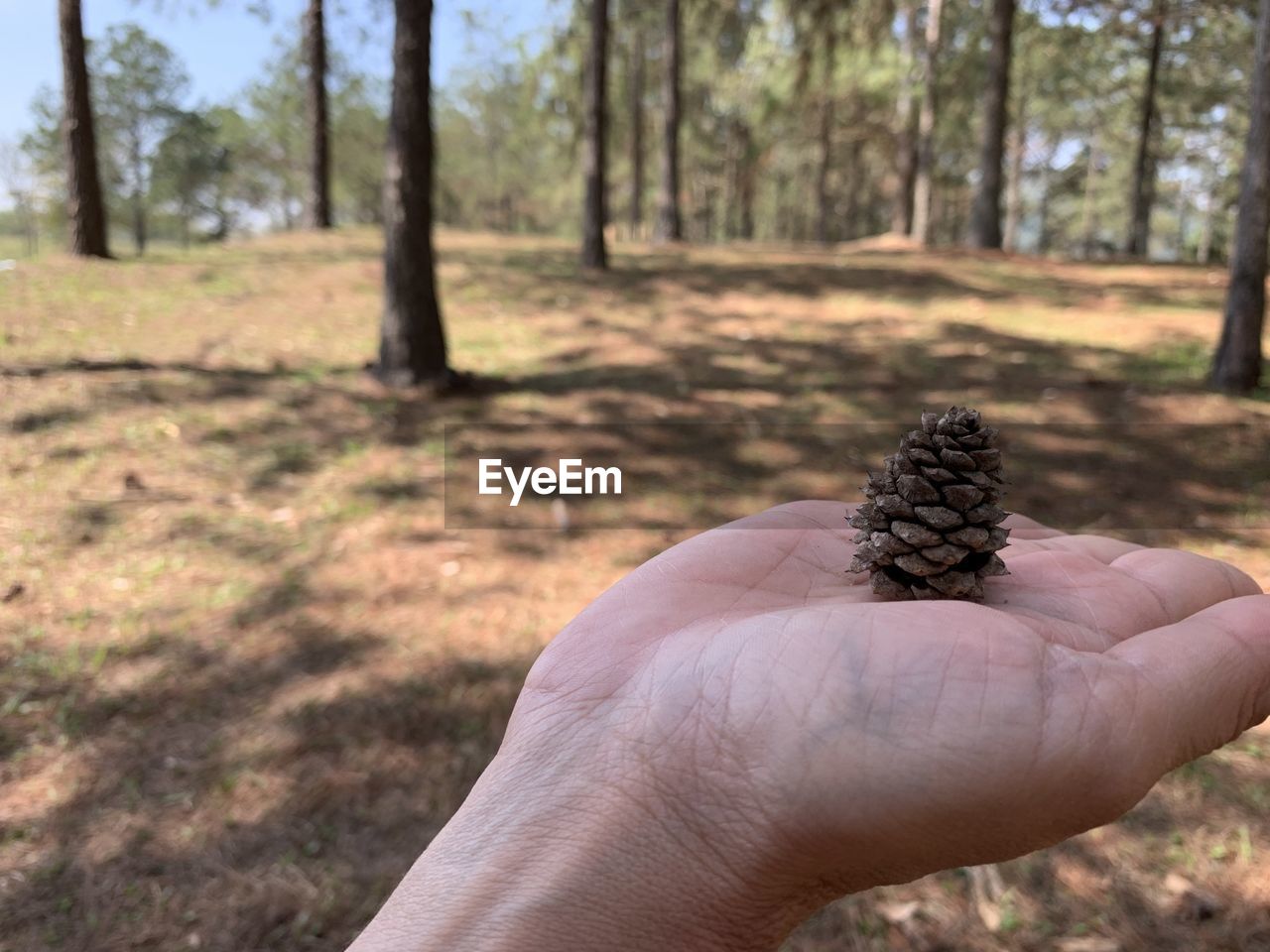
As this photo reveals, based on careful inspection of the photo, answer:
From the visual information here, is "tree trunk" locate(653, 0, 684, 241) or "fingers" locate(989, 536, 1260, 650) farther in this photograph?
"tree trunk" locate(653, 0, 684, 241)

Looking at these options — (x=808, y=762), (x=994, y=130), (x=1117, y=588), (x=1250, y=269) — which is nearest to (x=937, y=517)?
(x=1117, y=588)

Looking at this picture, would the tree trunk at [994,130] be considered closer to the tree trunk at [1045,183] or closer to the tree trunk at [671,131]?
the tree trunk at [671,131]

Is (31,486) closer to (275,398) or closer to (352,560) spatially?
(275,398)

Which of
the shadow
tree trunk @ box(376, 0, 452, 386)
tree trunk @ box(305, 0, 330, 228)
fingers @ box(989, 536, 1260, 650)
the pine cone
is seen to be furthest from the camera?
tree trunk @ box(305, 0, 330, 228)

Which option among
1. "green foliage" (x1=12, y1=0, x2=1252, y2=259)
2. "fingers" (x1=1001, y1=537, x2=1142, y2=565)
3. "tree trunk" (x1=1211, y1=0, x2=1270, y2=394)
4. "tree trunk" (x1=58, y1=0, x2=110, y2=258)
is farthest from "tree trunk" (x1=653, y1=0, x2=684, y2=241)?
"fingers" (x1=1001, y1=537, x2=1142, y2=565)

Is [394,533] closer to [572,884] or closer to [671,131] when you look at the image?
[572,884]

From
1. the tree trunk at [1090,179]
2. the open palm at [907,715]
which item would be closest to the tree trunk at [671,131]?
the open palm at [907,715]

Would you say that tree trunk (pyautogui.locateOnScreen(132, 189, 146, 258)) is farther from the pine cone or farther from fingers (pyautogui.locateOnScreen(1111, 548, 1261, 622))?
fingers (pyautogui.locateOnScreen(1111, 548, 1261, 622))
